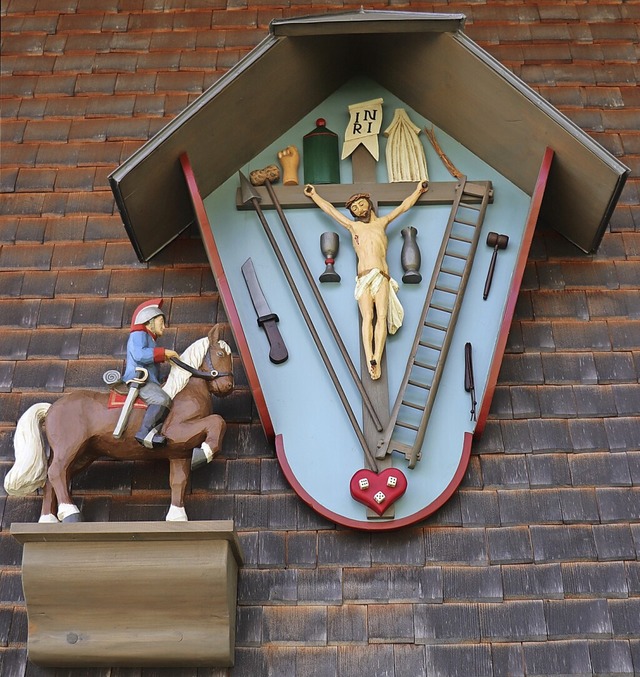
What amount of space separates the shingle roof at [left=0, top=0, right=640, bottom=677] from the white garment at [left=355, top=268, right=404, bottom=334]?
0.50 meters

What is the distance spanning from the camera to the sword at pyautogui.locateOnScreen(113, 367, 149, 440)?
4000 mm

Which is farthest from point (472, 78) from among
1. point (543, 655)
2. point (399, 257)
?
point (543, 655)

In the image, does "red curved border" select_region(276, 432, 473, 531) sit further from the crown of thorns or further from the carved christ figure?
the crown of thorns

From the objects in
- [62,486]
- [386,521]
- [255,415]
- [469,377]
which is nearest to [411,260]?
[469,377]

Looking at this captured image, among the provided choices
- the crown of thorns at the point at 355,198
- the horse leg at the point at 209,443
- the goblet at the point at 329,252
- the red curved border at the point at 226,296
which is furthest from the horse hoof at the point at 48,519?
the crown of thorns at the point at 355,198

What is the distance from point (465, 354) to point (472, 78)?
3.96 feet

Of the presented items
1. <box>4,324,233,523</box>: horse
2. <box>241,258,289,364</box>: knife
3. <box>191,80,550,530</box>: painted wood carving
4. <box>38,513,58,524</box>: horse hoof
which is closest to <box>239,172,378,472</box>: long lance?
<box>191,80,550,530</box>: painted wood carving

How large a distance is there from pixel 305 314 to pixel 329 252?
325 mm

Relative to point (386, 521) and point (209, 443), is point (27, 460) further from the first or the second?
point (386, 521)

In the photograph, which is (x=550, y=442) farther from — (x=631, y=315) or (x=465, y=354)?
(x=631, y=315)

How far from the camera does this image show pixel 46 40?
5.77 metres

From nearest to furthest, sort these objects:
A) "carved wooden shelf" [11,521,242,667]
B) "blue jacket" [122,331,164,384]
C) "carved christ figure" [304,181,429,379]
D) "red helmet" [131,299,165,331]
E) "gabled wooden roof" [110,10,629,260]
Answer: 1. "carved wooden shelf" [11,521,242,667]
2. "blue jacket" [122,331,164,384]
3. "red helmet" [131,299,165,331]
4. "carved christ figure" [304,181,429,379]
5. "gabled wooden roof" [110,10,629,260]

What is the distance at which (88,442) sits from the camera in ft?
13.3

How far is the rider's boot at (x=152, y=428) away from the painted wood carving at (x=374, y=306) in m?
0.39
